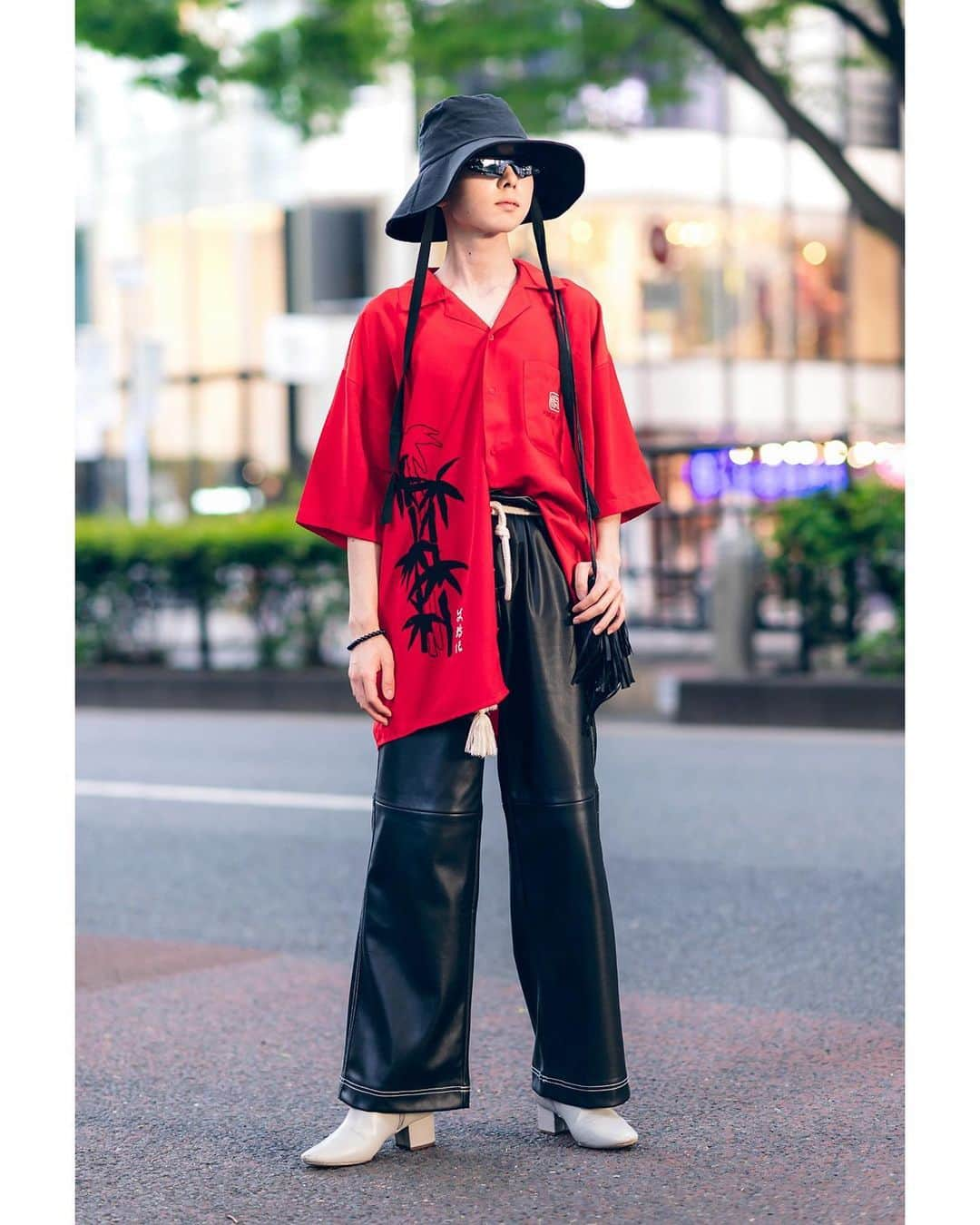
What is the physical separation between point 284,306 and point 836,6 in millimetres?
26280

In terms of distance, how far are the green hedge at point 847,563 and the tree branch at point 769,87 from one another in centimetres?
180

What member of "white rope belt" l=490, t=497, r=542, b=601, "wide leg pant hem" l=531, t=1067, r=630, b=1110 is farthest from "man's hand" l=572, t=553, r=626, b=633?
"wide leg pant hem" l=531, t=1067, r=630, b=1110

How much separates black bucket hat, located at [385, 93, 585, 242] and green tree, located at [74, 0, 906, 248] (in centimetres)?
1084

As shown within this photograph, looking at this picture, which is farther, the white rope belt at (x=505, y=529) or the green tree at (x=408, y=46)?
the green tree at (x=408, y=46)

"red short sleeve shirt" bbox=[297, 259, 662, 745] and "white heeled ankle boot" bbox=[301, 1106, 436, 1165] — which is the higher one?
"red short sleeve shirt" bbox=[297, 259, 662, 745]

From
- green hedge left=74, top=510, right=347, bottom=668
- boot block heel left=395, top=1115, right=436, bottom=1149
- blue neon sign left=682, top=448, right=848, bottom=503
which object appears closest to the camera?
boot block heel left=395, top=1115, right=436, bottom=1149

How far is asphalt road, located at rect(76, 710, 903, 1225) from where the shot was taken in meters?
3.45

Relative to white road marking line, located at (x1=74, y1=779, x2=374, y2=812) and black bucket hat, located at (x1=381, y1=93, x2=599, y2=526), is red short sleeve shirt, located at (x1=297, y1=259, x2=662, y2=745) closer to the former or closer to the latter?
black bucket hat, located at (x1=381, y1=93, x2=599, y2=526)

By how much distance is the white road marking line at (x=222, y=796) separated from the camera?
30.6 feet

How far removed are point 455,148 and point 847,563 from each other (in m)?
10.1

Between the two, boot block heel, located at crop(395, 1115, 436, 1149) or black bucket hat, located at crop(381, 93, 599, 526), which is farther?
boot block heel, located at crop(395, 1115, 436, 1149)

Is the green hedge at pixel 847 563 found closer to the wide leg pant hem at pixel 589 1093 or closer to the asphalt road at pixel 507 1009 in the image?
the asphalt road at pixel 507 1009

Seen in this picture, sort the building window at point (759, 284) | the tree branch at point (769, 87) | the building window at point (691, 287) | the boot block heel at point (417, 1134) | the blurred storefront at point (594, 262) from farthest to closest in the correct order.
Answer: the building window at point (759, 284), the building window at point (691, 287), the blurred storefront at point (594, 262), the tree branch at point (769, 87), the boot block heel at point (417, 1134)

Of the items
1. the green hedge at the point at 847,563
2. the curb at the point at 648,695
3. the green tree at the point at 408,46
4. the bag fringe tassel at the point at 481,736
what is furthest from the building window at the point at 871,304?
the bag fringe tassel at the point at 481,736
